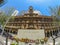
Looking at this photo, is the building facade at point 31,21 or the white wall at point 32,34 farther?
the building facade at point 31,21

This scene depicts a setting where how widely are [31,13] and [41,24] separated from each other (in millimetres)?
3816

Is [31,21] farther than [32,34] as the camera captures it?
Yes

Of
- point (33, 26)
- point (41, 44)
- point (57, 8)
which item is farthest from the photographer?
point (33, 26)

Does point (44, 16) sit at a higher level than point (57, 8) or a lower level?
lower

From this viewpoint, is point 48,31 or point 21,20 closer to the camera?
point 48,31

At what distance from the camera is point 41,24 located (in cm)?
5638

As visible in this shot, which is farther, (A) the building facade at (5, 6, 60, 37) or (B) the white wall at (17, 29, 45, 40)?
(A) the building facade at (5, 6, 60, 37)

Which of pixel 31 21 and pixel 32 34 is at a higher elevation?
pixel 32 34

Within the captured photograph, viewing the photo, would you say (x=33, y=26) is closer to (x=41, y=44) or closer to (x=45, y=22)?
(x=45, y=22)

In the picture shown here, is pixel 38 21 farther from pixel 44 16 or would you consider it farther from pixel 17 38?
pixel 17 38

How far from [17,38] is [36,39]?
3378mm

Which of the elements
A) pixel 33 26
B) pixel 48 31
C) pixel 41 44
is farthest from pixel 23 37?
pixel 33 26

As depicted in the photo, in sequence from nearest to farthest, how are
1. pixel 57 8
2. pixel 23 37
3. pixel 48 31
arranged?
pixel 57 8
pixel 23 37
pixel 48 31

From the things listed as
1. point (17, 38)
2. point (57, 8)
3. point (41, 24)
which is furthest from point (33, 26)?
point (57, 8)
